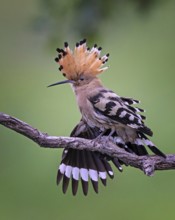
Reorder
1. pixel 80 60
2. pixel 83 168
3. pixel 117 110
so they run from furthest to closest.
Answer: pixel 83 168 < pixel 80 60 < pixel 117 110

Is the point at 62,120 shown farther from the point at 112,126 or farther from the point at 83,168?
the point at 112,126

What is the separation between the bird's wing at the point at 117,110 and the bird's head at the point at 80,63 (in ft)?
0.23

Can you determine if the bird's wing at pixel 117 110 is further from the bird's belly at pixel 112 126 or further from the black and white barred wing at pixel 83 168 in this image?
the black and white barred wing at pixel 83 168

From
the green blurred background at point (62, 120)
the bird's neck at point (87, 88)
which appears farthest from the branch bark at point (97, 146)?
the green blurred background at point (62, 120)

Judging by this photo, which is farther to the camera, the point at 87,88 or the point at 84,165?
the point at 84,165

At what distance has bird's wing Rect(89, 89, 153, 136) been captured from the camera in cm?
215

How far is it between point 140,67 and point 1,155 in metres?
1.20

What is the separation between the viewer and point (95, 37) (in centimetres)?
202

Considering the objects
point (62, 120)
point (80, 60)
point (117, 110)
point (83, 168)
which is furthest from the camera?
point (62, 120)

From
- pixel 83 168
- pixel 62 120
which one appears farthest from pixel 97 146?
pixel 62 120

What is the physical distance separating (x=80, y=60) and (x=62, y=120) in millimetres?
2247

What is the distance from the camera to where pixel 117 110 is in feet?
7.22

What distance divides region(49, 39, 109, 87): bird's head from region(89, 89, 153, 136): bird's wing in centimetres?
7

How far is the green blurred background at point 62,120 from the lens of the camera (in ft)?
14.9
